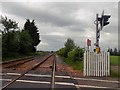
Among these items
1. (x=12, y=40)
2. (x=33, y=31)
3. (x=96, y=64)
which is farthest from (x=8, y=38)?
(x=33, y=31)

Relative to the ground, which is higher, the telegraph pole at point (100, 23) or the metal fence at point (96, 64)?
the telegraph pole at point (100, 23)

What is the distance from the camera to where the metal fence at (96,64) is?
1769 centimetres

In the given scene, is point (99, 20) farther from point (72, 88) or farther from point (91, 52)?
point (72, 88)

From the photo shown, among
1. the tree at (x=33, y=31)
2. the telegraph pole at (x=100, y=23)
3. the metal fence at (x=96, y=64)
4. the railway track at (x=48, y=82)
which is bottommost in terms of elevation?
the railway track at (x=48, y=82)

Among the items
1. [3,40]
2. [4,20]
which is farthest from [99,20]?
[4,20]

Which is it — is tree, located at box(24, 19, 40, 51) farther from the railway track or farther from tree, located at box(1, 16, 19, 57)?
the railway track

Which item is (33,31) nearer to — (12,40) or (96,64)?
(12,40)

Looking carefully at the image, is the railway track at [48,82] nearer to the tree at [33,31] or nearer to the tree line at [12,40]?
the tree line at [12,40]

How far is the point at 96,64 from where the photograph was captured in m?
17.8

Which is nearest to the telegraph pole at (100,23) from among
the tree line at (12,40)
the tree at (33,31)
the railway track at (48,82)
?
the railway track at (48,82)

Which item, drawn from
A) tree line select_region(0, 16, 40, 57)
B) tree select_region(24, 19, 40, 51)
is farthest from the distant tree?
tree select_region(24, 19, 40, 51)

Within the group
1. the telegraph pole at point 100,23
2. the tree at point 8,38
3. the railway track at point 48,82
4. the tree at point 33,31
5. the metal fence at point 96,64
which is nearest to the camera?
the railway track at point 48,82

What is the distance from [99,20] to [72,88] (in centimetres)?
645

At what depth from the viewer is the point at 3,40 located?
5172 cm
